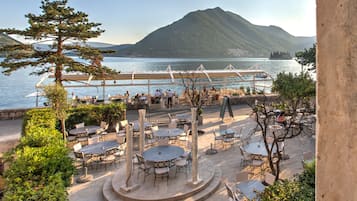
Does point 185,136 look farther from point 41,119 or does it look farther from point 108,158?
point 41,119

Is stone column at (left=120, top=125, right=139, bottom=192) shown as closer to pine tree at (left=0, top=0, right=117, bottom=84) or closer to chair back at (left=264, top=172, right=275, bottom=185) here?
chair back at (left=264, top=172, right=275, bottom=185)

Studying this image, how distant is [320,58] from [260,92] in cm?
2072

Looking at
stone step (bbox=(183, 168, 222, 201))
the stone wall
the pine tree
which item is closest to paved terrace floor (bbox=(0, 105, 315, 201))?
stone step (bbox=(183, 168, 222, 201))

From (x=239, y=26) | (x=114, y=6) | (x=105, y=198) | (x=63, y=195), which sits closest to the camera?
(x=63, y=195)

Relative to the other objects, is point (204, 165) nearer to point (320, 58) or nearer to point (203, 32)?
point (320, 58)

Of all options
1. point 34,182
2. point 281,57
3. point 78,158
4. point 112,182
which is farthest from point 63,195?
point 281,57

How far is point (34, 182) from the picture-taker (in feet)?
14.3

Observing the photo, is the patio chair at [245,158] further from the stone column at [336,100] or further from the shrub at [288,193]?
the stone column at [336,100]

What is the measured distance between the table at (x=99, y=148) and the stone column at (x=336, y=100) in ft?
26.4

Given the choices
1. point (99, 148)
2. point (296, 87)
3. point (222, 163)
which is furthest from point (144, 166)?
point (296, 87)

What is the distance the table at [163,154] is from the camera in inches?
296

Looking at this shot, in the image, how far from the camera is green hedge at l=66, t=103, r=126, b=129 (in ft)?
42.6

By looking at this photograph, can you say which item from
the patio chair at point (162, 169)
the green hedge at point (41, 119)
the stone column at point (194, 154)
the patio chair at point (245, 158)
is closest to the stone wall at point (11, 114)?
the green hedge at point (41, 119)

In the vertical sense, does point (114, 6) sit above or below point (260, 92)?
above
